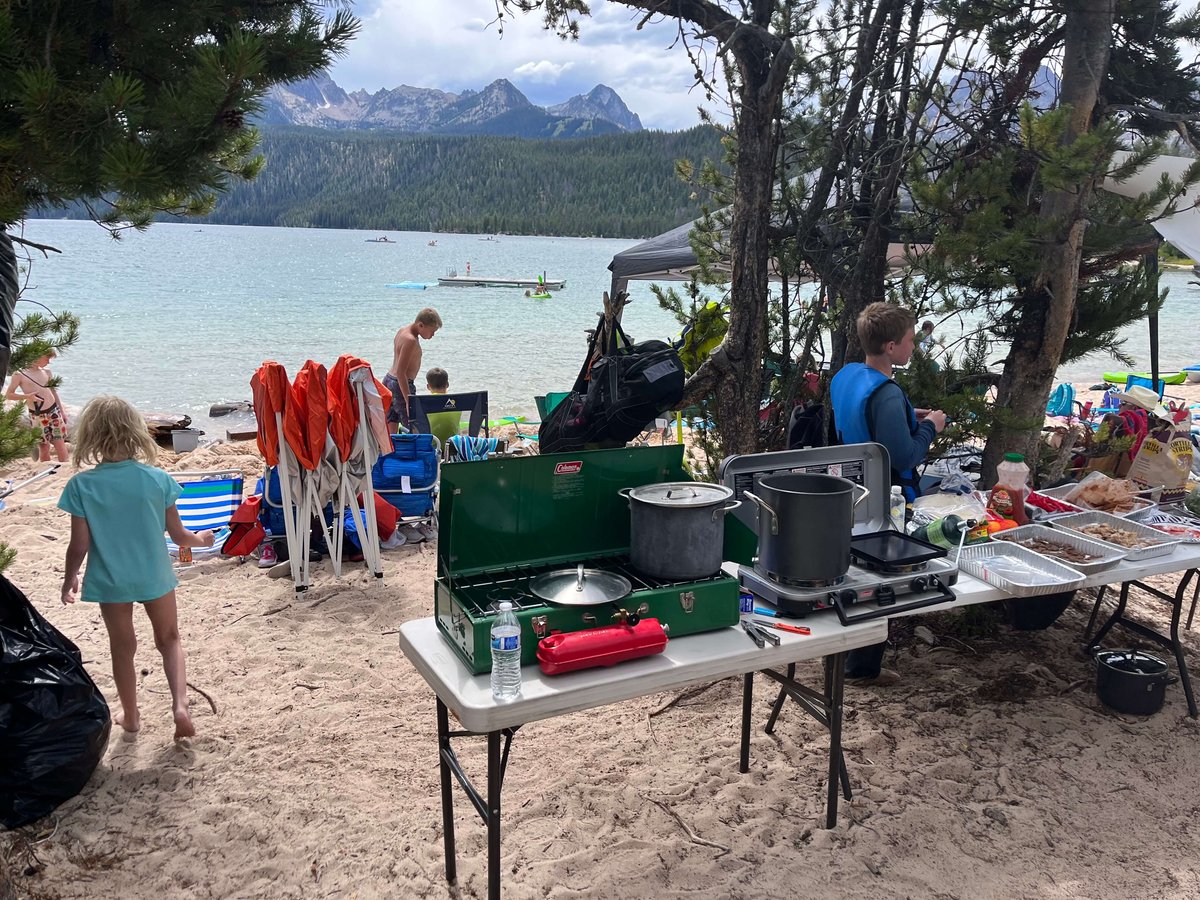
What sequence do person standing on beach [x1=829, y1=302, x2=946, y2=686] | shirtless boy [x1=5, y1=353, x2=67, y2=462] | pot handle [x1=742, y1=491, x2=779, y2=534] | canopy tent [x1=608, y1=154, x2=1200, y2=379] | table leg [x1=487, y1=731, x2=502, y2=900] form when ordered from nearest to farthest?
table leg [x1=487, y1=731, x2=502, y2=900]
pot handle [x1=742, y1=491, x2=779, y2=534]
person standing on beach [x1=829, y1=302, x2=946, y2=686]
canopy tent [x1=608, y1=154, x2=1200, y2=379]
shirtless boy [x1=5, y1=353, x2=67, y2=462]

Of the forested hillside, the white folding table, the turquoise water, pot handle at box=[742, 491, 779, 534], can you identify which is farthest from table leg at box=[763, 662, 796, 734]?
the forested hillside

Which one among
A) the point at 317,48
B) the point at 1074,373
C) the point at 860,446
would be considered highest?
the point at 317,48

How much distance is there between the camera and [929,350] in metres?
4.56

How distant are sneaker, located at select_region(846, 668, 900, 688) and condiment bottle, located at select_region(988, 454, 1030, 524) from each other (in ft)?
3.10

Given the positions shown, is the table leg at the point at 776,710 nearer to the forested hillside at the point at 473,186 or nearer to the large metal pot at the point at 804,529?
the large metal pot at the point at 804,529

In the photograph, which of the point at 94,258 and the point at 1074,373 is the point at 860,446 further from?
the point at 94,258

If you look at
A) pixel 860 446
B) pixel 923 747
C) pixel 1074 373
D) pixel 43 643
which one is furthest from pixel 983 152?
pixel 1074 373

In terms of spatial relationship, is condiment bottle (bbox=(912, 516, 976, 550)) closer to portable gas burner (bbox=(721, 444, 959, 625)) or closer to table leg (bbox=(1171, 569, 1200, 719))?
portable gas burner (bbox=(721, 444, 959, 625))

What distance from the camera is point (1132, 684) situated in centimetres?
356

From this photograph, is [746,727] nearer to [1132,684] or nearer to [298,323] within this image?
[1132,684]

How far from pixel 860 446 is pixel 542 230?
8881cm

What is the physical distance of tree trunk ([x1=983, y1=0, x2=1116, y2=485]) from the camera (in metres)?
4.02

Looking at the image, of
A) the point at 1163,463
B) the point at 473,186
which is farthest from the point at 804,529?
the point at 473,186

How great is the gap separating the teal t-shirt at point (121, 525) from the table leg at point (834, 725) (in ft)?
8.63
